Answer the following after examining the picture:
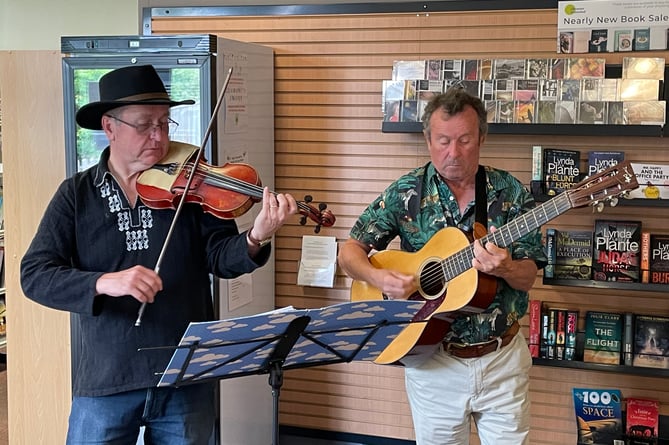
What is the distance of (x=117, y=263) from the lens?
204 centimetres

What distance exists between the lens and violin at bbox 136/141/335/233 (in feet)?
6.77

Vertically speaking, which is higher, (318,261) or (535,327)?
(318,261)

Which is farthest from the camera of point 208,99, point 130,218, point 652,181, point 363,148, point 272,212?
point 363,148

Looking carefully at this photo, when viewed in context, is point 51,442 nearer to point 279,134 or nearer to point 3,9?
point 279,134

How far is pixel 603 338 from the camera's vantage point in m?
Result: 3.25

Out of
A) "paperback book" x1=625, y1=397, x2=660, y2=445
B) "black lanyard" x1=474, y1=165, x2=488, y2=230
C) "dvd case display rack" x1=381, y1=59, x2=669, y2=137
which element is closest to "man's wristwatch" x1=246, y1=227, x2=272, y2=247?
"black lanyard" x1=474, y1=165, x2=488, y2=230

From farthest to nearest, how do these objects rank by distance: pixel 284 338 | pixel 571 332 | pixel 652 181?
pixel 571 332
pixel 652 181
pixel 284 338

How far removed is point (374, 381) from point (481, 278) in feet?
5.26

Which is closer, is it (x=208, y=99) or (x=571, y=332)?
(x=208, y=99)

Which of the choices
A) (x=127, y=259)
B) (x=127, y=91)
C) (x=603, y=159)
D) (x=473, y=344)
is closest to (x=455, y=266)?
(x=473, y=344)

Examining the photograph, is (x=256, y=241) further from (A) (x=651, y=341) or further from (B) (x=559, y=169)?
(A) (x=651, y=341)

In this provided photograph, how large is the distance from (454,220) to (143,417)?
1060 mm

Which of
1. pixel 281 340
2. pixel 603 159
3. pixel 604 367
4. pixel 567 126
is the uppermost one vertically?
pixel 567 126

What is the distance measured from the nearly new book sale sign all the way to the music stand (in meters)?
1.79
